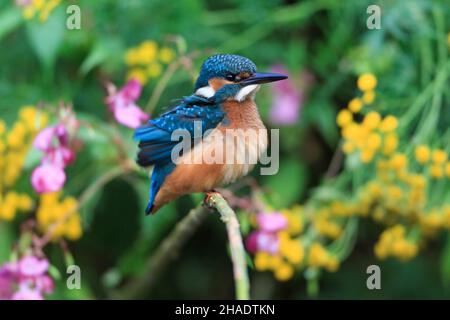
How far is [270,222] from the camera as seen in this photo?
2.06 metres

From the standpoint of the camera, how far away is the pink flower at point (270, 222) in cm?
206

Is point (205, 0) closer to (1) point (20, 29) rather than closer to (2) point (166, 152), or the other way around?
(1) point (20, 29)

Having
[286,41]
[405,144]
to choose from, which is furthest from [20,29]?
[405,144]

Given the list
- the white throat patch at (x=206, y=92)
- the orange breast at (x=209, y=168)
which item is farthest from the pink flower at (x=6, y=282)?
the white throat patch at (x=206, y=92)

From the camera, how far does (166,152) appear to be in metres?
1.72

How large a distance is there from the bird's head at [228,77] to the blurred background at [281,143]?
323 mm

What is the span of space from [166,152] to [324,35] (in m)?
1.15

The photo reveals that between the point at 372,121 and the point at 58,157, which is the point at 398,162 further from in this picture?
the point at 58,157

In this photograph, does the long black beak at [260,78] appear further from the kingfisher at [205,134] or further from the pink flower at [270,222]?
the pink flower at [270,222]

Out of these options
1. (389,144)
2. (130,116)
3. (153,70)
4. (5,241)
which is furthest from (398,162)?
(5,241)

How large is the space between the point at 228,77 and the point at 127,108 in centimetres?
26

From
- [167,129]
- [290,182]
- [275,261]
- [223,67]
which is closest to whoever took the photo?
[167,129]

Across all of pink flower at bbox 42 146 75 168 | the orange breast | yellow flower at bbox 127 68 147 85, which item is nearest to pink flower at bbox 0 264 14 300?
pink flower at bbox 42 146 75 168

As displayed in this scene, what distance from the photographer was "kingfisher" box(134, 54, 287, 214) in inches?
67.2
